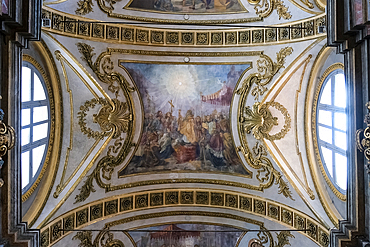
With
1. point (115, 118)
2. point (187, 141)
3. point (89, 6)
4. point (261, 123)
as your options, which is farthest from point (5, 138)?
point (261, 123)

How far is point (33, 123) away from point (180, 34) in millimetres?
6014

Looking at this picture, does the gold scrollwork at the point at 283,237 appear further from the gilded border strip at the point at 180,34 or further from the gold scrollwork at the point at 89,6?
the gold scrollwork at the point at 89,6

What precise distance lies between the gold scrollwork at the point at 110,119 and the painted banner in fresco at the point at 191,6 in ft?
7.17

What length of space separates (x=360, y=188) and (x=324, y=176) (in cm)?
321

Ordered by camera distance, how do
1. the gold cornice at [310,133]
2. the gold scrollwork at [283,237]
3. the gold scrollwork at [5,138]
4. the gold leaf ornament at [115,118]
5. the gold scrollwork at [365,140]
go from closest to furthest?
the gold scrollwork at [5,138] < the gold scrollwork at [365,140] < the gold cornice at [310,133] < the gold scrollwork at [283,237] < the gold leaf ornament at [115,118]

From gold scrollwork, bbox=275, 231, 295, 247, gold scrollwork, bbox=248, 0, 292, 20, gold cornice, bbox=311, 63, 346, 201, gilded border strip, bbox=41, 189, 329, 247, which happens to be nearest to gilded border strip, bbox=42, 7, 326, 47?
gold scrollwork, bbox=248, 0, 292, 20

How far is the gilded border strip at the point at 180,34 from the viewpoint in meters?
10.4

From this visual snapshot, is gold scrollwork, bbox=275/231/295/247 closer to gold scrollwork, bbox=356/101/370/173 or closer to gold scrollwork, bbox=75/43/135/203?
gold scrollwork, bbox=356/101/370/173

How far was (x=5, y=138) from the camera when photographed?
24.0ft

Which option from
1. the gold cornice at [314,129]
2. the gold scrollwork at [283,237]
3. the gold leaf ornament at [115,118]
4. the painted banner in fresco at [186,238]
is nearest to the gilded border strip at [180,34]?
the gold cornice at [314,129]

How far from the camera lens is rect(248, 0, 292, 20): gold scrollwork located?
10.9 meters

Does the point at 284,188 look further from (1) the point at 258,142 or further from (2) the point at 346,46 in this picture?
(2) the point at 346,46

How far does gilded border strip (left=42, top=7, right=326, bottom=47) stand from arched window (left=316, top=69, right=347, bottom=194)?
1.70 meters

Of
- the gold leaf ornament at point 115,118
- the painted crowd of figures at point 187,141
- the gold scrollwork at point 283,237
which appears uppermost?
the gold leaf ornament at point 115,118
